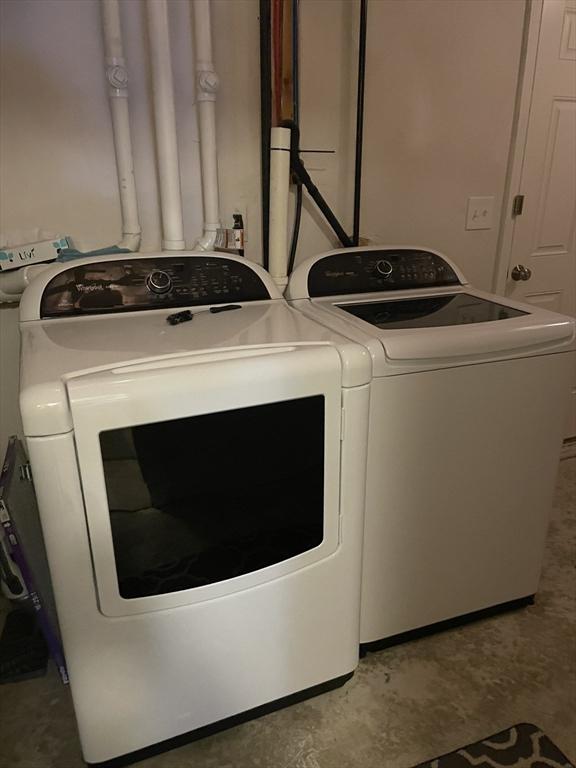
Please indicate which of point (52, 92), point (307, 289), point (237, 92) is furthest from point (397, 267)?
point (52, 92)

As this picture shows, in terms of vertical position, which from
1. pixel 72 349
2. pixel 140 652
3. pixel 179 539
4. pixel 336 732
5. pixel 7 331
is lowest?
pixel 336 732

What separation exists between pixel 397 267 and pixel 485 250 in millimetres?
740

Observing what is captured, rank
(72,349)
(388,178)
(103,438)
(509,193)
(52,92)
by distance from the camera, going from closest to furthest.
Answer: (103,438), (72,349), (52,92), (388,178), (509,193)

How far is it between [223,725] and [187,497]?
2.19 feet

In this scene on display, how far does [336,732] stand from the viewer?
4.56ft

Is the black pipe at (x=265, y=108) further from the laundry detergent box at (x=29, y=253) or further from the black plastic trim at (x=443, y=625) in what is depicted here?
the black plastic trim at (x=443, y=625)

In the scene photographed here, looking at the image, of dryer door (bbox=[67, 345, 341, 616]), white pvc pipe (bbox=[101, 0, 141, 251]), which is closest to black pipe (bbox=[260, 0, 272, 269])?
white pvc pipe (bbox=[101, 0, 141, 251])

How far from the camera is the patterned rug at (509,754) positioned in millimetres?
1310

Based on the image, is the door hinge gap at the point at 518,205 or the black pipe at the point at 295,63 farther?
the door hinge gap at the point at 518,205

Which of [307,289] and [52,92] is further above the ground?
[52,92]

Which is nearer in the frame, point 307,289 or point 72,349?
point 72,349

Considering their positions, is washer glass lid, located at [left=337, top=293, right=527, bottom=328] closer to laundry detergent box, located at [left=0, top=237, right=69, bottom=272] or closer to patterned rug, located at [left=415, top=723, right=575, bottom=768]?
laundry detergent box, located at [left=0, top=237, right=69, bottom=272]

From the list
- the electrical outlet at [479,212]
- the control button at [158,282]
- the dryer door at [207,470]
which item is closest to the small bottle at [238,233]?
the control button at [158,282]

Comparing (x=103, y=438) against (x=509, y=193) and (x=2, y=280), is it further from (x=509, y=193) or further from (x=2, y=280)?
(x=509, y=193)
